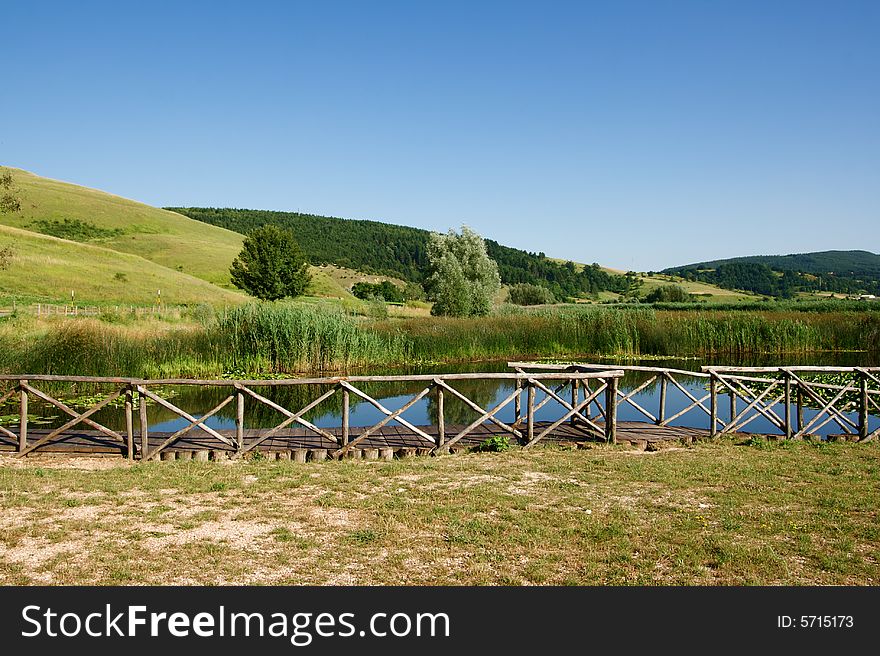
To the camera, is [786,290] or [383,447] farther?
[786,290]

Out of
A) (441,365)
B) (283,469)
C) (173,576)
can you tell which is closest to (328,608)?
(173,576)

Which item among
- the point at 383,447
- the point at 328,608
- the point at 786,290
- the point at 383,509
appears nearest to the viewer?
the point at 328,608

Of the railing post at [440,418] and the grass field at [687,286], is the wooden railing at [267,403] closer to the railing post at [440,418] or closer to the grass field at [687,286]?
the railing post at [440,418]

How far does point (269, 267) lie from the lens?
5159cm

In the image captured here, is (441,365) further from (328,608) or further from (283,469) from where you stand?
(328,608)

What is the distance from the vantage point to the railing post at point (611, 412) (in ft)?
39.2

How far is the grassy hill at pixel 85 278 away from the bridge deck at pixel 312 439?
3580cm

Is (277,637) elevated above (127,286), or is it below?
below

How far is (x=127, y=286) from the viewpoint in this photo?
57.0 meters

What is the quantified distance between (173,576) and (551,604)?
3056 mm

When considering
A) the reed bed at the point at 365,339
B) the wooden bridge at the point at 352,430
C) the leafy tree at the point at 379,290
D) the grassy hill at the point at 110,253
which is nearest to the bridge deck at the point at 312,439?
the wooden bridge at the point at 352,430

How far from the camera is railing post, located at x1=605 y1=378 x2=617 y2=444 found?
1195cm

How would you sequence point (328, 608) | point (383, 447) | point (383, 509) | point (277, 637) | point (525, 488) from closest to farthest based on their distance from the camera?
1. point (277, 637)
2. point (328, 608)
3. point (383, 509)
4. point (525, 488)
5. point (383, 447)

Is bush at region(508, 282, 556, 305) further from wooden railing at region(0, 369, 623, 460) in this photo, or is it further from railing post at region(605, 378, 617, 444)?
wooden railing at region(0, 369, 623, 460)
